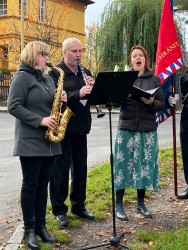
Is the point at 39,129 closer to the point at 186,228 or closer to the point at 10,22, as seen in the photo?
the point at 186,228

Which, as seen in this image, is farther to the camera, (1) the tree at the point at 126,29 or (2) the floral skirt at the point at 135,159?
(1) the tree at the point at 126,29

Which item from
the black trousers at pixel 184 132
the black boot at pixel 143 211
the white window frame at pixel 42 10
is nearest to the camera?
the black boot at pixel 143 211

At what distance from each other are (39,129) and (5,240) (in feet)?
4.66

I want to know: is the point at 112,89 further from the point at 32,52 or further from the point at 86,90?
the point at 32,52

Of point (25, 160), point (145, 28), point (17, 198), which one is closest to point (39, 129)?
point (25, 160)

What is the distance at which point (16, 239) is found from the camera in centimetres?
486

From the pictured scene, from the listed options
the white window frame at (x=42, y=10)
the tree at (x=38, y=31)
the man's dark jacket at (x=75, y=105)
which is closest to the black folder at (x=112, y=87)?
the man's dark jacket at (x=75, y=105)

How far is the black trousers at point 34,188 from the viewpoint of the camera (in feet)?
15.0

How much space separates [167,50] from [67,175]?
2638mm

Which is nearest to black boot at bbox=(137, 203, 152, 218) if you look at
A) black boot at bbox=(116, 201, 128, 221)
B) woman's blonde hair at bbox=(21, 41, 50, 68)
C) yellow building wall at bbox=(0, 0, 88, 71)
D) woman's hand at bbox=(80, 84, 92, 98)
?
black boot at bbox=(116, 201, 128, 221)

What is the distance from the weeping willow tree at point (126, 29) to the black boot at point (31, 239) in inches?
893

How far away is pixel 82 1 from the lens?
4194 centimetres

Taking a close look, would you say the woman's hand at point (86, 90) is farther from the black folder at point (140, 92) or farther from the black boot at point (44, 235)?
the black boot at point (44, 235)

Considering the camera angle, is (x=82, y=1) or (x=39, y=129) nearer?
(x=39, y=129)
